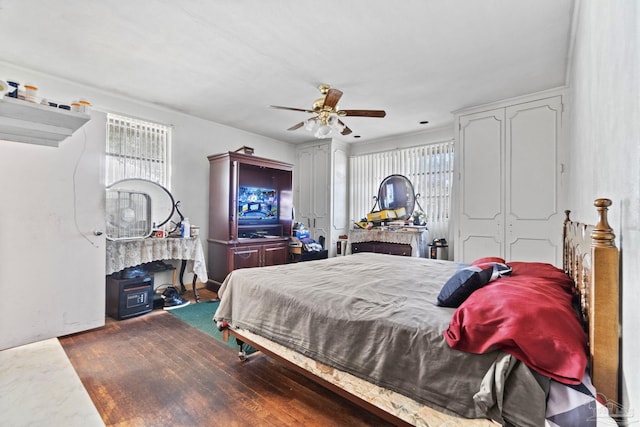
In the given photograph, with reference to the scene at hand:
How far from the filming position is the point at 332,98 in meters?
3.03

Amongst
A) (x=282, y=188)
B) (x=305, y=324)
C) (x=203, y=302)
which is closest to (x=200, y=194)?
(x=282, y=188)

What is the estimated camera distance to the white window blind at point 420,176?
16.7 ft

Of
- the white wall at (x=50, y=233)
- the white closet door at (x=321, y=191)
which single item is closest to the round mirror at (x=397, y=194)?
the white closet door at (x=321, y=191)

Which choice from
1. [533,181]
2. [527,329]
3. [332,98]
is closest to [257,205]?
[332,98]

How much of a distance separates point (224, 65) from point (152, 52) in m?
0.64

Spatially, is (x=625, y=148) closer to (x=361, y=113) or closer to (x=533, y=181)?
(x=361, y=113)

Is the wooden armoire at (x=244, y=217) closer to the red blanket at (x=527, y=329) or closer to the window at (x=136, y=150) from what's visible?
the window at (x=136, y=150)

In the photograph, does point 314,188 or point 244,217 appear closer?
point 244,217

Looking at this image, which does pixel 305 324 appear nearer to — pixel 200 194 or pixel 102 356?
pixel 102 356

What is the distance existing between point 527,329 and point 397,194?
456 cm

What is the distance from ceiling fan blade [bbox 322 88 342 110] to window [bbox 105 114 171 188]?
2629 millimetres

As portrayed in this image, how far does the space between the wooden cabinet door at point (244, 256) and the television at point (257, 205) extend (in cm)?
57

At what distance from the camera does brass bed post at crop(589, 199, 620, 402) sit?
2.92 ft

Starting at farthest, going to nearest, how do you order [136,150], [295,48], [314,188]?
[314,188] < [136,150] < [295,48]
